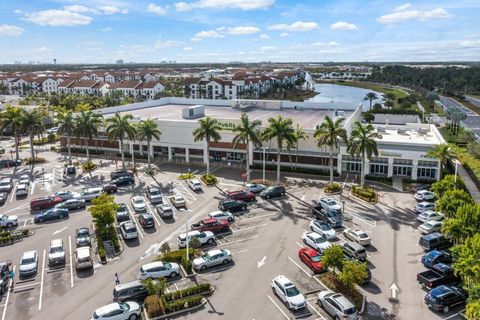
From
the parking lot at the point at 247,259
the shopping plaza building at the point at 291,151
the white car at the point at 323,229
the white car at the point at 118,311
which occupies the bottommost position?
the parking lot at the point at 247,259

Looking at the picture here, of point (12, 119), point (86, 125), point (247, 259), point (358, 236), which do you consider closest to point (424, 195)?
point (358, 236)

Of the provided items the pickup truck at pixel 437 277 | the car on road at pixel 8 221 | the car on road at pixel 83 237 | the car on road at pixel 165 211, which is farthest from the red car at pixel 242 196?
the car on road at pixel 8 221

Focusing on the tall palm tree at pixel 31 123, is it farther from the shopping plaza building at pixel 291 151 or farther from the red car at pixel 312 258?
the red car at pixel 312 258

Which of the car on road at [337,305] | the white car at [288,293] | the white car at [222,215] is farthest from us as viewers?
the white car at [222,215]

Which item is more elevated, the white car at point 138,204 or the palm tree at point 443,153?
the palm tree at point 443,153

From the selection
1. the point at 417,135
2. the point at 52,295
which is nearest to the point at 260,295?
the point at 52,295

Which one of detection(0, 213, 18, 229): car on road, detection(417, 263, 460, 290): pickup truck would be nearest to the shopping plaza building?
detection(0, 213, 18, 229): car on road

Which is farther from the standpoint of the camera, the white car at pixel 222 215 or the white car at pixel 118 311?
the white car at pixel 222 215
